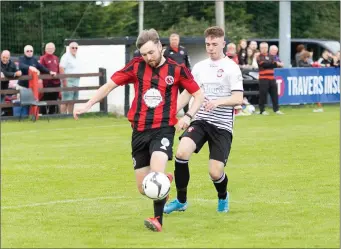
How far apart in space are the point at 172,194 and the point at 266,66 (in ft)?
47.0

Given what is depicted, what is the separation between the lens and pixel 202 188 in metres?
12.1

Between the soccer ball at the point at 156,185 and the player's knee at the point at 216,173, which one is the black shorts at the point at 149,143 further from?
the player's knee at the point at 216,173

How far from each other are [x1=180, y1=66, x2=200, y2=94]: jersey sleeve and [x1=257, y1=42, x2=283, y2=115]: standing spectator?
1589 centimetres

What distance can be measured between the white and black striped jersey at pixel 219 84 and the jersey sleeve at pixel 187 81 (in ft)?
2.27

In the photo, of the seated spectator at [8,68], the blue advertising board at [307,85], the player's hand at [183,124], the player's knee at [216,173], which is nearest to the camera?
the player's hand at [183,124]

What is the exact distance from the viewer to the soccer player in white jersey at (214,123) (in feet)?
33.0

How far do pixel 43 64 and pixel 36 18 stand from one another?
10594 mm

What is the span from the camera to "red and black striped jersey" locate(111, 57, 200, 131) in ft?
30.6

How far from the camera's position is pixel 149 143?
9375 mm

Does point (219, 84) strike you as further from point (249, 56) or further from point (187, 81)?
point (249, 56)

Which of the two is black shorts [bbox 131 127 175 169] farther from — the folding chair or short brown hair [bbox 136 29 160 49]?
the folding chair

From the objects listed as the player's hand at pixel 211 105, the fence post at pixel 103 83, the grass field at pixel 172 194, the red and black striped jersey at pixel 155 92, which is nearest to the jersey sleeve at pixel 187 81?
the red and black striped jersey at pixel 155 92

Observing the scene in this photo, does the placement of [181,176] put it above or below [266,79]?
below

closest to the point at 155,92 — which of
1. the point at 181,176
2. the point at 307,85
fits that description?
the point at 181,176
